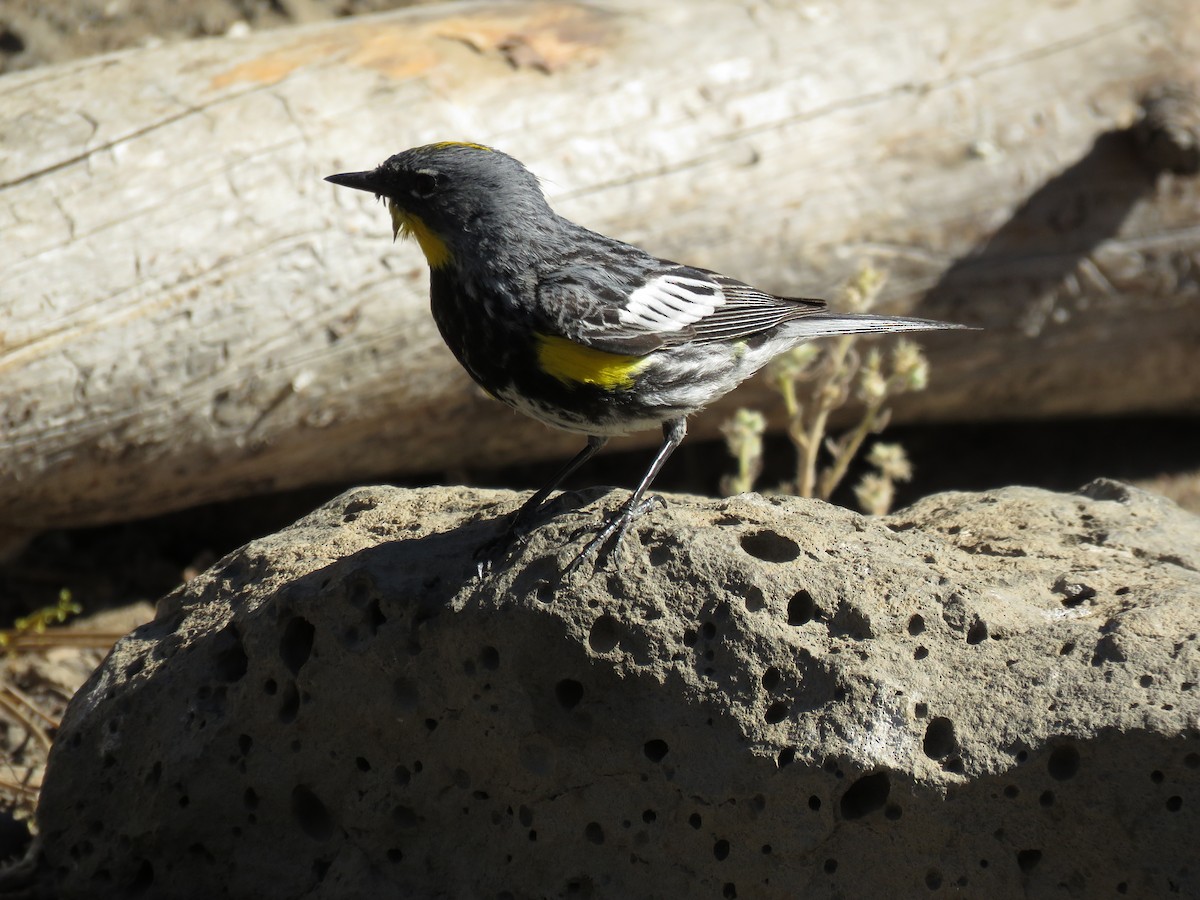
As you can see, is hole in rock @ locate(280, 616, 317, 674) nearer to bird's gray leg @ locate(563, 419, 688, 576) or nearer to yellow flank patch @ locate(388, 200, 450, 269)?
bird's gray leg @ locate(563, 419, 688, 576)

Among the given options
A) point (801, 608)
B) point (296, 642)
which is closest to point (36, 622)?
point (296, 642)

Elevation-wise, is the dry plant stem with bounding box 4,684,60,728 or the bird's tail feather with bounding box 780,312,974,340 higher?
the bird's tail feather with bounding box 780,312,974,340

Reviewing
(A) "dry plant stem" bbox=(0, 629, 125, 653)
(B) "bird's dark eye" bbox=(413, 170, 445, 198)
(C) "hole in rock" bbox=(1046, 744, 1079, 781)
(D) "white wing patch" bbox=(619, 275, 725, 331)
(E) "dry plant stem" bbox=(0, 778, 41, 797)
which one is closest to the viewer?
(C) "hole in rock" bbox=(1046, 744, 1079, 781)

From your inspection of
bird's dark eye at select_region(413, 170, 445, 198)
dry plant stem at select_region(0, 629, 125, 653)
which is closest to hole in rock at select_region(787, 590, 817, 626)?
bird's dark eye at select_region(413, 170, 445, 198)

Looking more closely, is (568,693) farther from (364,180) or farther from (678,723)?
(364,180)

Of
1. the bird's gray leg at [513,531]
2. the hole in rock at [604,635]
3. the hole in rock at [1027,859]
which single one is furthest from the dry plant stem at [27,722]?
the hole in rock at [1027,859]

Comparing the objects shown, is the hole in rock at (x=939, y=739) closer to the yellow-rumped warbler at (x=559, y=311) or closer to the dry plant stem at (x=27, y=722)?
the yellow-rumped warbler at (x=559, y=311)

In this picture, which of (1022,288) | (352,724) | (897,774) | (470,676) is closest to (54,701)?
(352,724)
